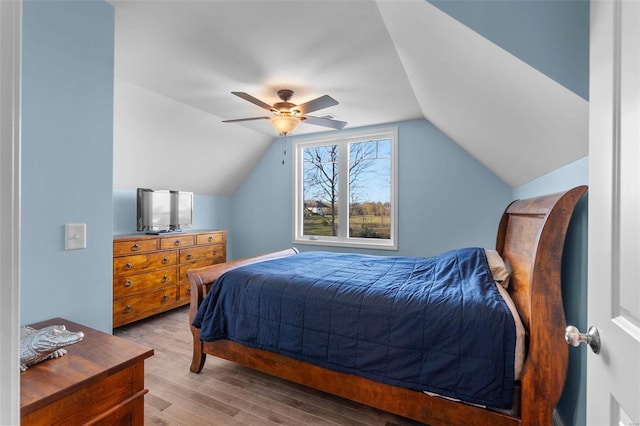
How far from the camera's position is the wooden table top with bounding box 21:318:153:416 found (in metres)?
0.90

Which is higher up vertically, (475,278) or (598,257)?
(598,257)

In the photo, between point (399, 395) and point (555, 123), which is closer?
point (555, 123)

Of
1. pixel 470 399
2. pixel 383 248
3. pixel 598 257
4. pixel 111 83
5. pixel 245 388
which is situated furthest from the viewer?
pixel 383 248

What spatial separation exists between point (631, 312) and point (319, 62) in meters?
2.45

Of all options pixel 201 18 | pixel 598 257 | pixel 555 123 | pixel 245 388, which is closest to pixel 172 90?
pixel 201 18

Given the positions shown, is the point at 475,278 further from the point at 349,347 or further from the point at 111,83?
the point at 111,83

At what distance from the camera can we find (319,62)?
248 centimetres

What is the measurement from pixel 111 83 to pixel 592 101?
207 cm

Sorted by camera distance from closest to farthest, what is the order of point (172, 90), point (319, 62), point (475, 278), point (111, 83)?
A: point (111, 83), point (475, 278), point (319, 62), point (172, 90)

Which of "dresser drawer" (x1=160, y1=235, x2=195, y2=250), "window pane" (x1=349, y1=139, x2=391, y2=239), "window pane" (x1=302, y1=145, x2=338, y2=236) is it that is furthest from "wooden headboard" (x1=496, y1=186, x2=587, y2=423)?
"dresser drawer" (x1=160, y1=235, x2=195, y2=250)

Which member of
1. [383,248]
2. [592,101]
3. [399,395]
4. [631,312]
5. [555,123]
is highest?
[555,123]

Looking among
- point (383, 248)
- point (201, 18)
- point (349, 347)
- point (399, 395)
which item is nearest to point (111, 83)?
point (201, 18)

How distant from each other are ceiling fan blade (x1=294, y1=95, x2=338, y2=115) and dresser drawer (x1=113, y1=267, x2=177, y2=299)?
2550mm

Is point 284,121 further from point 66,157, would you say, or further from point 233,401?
point 233,401
